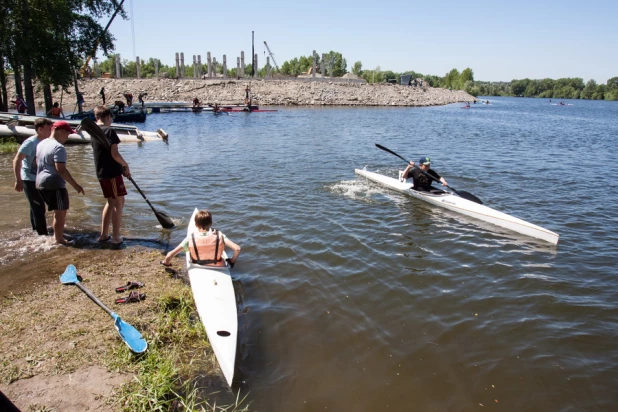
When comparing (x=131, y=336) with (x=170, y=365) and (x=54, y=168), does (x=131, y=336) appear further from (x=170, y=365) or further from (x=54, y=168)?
(x=54, y=168)

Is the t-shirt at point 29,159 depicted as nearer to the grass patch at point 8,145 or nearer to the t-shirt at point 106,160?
the t-shirt at point 106,160

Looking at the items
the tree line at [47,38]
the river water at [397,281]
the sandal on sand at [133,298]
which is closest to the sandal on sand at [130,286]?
the sandal on sand at [133,298]

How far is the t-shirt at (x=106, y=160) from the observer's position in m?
6.43

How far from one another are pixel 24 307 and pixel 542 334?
7234mm

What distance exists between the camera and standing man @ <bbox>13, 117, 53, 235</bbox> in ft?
21.4

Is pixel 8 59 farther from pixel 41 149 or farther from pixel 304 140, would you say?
pixel 41 149

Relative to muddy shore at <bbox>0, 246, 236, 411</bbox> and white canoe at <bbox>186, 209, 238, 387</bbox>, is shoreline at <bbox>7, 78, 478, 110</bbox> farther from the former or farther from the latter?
white canoe at <bbox>186, 209, 238, 387</bbox>

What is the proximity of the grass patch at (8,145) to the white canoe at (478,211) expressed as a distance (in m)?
15.3

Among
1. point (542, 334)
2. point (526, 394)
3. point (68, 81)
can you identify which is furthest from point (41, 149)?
point (68, 81)

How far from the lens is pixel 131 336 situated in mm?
4410

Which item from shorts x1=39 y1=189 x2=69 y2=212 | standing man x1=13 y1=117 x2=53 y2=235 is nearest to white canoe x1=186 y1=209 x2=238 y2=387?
shorts x1=39 y1=189 x2=69 y2=212

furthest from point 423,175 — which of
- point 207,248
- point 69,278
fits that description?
point 69,278

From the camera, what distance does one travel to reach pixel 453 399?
4.37 metres

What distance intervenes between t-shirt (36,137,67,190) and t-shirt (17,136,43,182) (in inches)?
9.6
